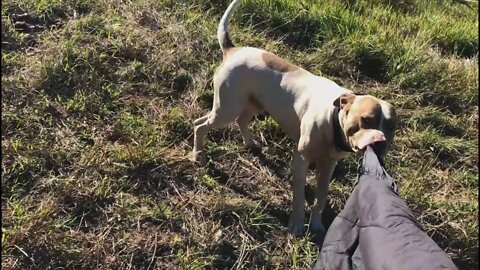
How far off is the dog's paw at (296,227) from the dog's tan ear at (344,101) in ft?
2.77

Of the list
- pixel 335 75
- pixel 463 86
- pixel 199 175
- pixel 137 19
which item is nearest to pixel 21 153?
pixel 199 175

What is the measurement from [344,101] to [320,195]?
2.51ft

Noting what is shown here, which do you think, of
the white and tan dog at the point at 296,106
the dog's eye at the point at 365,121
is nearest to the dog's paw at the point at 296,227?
the white and tan dog at the point at 296,106

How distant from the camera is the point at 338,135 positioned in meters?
3.91

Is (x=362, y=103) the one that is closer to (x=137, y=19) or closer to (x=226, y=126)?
(x=226, y=126)

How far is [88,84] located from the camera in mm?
5016

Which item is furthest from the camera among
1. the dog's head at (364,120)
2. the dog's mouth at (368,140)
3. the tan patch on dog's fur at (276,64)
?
the tan patch on dog's fur at (276,64)

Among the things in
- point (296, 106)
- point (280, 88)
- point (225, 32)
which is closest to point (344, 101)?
point (296, 106)

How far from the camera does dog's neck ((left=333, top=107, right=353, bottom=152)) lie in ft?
12.7

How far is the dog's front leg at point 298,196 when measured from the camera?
420cm

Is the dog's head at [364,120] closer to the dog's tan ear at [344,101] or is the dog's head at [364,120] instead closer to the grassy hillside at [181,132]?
the dog's tan ear at [344,101]

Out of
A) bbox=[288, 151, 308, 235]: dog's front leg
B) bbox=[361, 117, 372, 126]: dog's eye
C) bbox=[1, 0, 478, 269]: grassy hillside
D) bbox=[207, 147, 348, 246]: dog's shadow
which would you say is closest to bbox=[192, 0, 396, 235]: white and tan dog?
bbox=[288, 151, 308, 235]: dog's front leg

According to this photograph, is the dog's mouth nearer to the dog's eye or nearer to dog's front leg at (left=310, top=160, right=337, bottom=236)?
the dog's eye

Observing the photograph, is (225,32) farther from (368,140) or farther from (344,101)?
(368,140)
